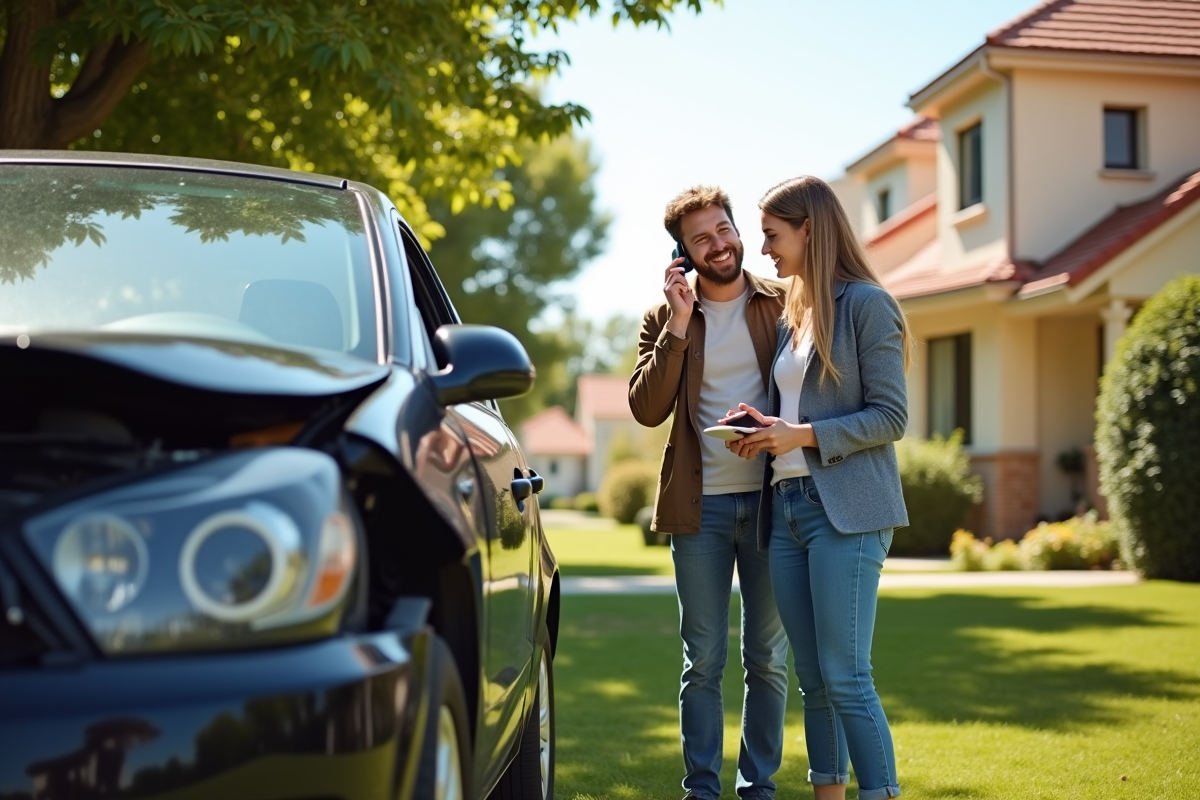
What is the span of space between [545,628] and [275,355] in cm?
193

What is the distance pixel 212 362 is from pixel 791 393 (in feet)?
8.70

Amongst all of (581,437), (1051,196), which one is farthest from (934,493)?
(581,437)

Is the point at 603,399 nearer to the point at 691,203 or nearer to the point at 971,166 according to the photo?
the point at 971,166

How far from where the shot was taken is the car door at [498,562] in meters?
2.57

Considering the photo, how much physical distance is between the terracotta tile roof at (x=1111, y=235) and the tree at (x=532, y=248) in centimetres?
1890

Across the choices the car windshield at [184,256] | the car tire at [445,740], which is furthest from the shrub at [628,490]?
the car tire at [445,740]

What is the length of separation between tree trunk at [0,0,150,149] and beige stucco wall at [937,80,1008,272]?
13.8 meters

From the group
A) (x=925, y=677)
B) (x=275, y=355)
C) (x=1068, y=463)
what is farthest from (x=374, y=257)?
(x=1068, y=463)

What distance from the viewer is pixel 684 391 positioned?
15.3 ft

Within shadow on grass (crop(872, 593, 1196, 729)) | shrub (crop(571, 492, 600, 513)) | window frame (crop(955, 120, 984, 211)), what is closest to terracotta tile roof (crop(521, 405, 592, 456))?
shrub (crop(571, 492, 600, 513))

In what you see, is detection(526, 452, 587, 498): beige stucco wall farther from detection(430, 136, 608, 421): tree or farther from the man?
the man

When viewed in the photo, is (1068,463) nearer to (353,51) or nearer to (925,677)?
(925,677)

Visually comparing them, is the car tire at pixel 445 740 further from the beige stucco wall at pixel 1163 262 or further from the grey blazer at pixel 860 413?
the beige stucco wall at pixel 1163 262

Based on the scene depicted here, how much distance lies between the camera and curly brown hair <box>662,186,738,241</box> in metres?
4.54
